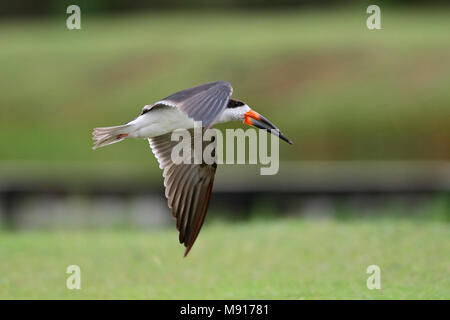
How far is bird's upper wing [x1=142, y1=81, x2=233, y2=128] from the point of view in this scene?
16.2ft

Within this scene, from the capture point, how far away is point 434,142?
37.7 feet

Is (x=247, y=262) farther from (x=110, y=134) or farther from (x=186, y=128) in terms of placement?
(x=110, y=134)

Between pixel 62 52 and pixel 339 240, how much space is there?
27.6 ft

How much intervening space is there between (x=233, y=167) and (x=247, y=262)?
361cm

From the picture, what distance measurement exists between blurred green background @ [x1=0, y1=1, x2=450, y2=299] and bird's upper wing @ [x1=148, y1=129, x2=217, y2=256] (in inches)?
19.3

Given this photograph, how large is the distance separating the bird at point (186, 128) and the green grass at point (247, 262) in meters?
0.56

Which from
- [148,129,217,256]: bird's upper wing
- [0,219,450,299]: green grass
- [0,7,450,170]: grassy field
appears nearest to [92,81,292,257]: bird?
[148,129,217,256]: bird's upper wing

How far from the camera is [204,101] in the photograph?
512 centimetres

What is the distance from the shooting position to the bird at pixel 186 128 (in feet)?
17.8

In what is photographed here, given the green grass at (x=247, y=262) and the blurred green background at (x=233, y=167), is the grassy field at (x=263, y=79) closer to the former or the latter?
the blurred green background at (x=233, y=167)

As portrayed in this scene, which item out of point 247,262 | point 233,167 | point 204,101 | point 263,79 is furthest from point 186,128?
point 263,79

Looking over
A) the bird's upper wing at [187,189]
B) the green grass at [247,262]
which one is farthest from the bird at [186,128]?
the green grass at [247,262]

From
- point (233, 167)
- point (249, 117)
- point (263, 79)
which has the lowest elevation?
point (233, 167)

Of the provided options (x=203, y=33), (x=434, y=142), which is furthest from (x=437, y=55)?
(x=203, y=33)
